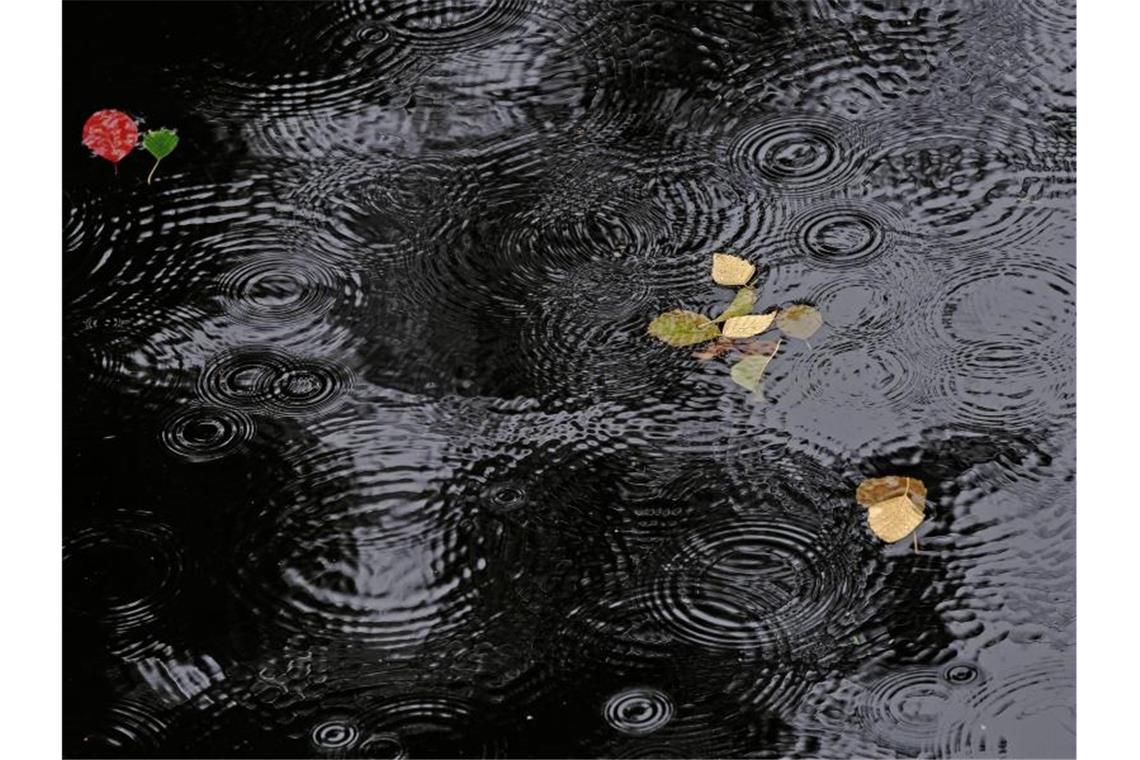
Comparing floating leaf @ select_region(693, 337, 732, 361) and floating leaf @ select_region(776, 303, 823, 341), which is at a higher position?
floating leaf @ select_region(776, 303, 823, 341)

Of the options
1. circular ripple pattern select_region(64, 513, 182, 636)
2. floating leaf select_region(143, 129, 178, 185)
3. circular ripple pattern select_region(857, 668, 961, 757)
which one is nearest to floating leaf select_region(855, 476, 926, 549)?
circular ripple pattern select_region(857, 668, 961, 757)

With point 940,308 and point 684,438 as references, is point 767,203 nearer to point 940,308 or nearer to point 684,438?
point 940,308

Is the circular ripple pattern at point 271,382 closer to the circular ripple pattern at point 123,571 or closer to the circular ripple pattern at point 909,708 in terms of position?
the circular ripple pattern at point 123,571

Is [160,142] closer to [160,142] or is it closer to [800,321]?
[160,142]

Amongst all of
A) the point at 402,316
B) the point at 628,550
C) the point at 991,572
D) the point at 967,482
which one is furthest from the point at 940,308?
the point at 402,316

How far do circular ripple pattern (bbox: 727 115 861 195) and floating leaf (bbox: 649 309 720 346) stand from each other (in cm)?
45

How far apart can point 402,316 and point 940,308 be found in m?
1.19

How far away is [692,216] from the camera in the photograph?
3.38m

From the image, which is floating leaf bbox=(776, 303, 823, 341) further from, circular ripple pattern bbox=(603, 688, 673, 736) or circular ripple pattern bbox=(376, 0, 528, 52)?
circular ripple pattern bbox=(376, 0, 528, 52)

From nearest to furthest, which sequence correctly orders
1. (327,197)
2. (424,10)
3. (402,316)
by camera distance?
(402,316)
(327,197)
(424,10)

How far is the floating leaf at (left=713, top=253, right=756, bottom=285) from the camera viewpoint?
3.26 metres

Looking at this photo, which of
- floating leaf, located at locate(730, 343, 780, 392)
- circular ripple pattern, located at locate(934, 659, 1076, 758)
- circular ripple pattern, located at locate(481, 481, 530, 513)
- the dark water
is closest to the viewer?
circular ripple pattern, located at locate(934, 659, 1076, 758)

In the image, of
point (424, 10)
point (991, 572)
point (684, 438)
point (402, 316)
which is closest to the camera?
point (991, 572)

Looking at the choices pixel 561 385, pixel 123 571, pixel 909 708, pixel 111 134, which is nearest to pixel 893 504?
pixel 909 708
